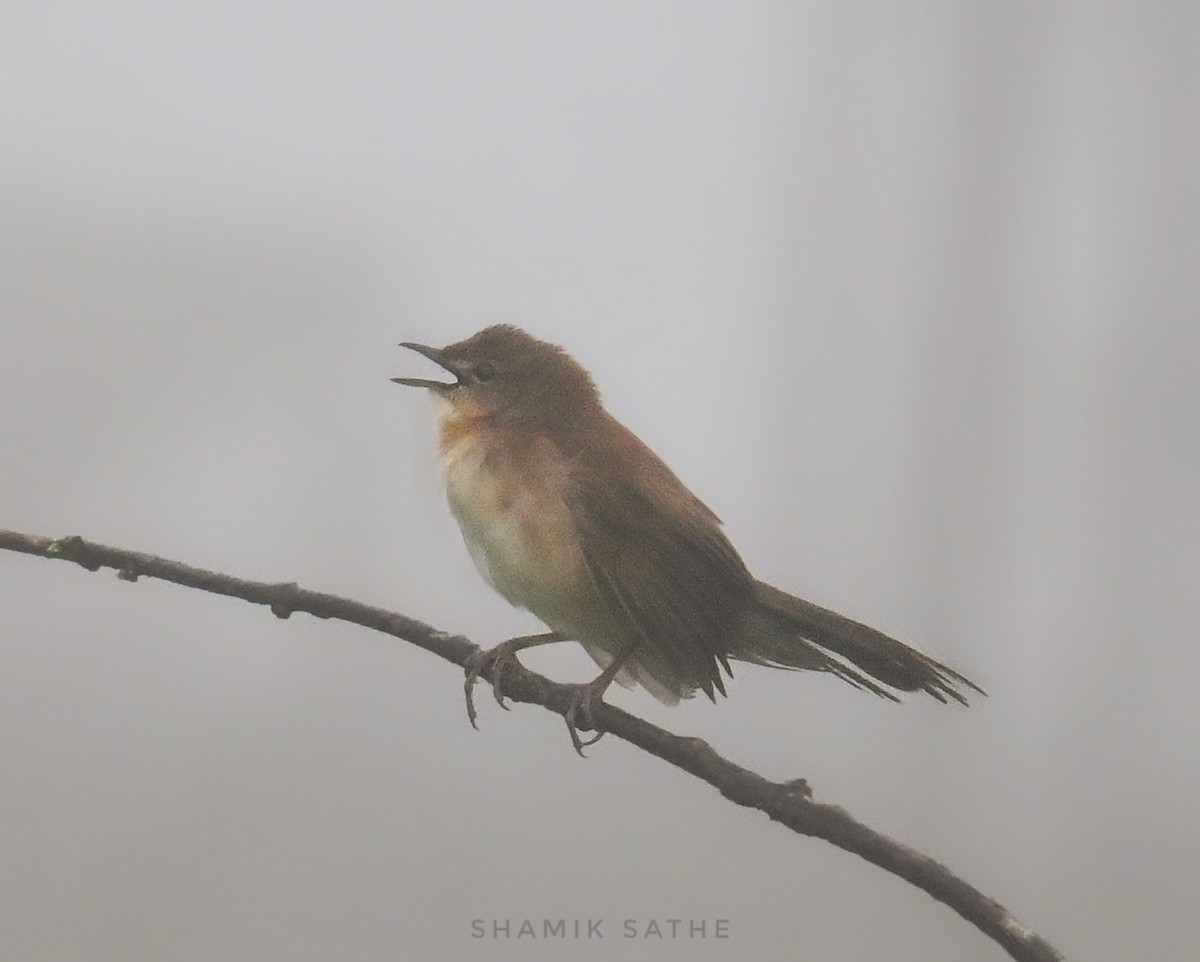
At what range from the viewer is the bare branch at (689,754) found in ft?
1.87

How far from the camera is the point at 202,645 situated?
36.6 inches

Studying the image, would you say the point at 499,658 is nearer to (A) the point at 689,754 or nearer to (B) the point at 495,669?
(B) the point at 495,669

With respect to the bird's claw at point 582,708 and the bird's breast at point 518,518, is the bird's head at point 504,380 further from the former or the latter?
the bird's claw at point 582,708

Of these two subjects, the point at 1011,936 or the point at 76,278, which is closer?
the point at 1011,936

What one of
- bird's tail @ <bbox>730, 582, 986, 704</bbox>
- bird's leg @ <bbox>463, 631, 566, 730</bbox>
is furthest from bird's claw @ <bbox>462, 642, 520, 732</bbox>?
bird's tail @ <bbox>730, 582, 986, 704</bbox>

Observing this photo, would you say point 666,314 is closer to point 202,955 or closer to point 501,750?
point 501,750

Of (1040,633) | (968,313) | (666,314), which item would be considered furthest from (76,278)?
(1040,633)

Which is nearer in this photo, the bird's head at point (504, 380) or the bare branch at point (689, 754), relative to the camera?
the bare branch at point (689, 754)

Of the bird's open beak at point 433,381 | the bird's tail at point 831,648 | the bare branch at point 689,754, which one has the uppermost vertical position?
the bird's open beak at point 433,381

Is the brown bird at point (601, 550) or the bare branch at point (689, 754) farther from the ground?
the brown bird at point (601, 550)

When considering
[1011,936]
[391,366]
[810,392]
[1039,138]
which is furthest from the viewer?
[1039,138]

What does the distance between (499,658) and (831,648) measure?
181 mm

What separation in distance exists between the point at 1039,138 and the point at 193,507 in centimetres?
72

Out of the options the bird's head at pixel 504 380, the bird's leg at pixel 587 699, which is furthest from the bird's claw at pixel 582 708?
the bird's head at pixel 504 380
